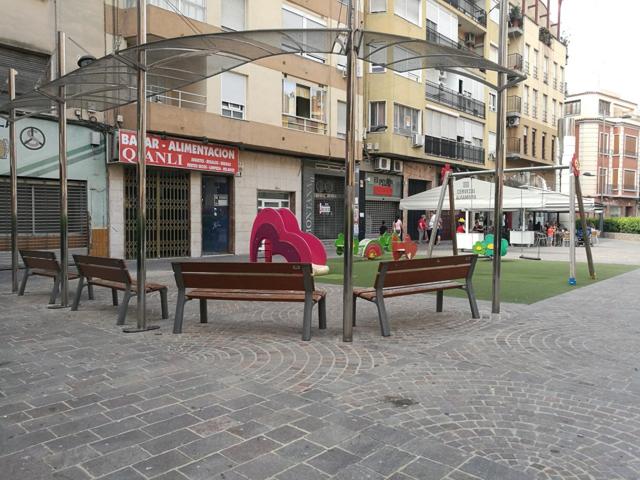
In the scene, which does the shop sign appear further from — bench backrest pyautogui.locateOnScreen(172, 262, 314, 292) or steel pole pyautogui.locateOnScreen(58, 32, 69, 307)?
bench backrest pyautogui.locateOnScreen(172, 262, 314, 292)

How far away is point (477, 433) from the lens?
3.40m

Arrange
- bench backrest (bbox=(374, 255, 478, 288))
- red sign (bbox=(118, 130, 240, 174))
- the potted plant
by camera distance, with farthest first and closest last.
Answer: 1. the potted plant
2. red sign (bbox=(118, 130, 240, 174))
3. bench backrest (bbox=(374, 255, 478, 288))

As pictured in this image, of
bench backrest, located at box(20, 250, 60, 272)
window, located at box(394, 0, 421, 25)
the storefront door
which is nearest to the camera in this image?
bench backrest, located at box(20, 250, 60, 272)

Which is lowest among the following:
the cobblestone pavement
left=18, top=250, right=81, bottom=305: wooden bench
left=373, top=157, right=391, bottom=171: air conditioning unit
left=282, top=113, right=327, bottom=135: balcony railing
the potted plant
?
the cobblestone pavement

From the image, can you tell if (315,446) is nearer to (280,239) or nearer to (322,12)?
(280,239)

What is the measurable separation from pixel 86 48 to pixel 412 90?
1706 centimetres

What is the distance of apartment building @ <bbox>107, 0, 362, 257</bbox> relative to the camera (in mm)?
16906

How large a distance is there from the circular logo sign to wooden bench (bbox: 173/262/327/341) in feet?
35.3

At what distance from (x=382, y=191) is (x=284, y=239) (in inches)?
674

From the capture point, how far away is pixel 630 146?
63.8 metres

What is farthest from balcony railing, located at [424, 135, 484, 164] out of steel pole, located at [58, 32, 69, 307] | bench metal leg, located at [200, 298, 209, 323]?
bench metal leg, located at [200, 298, 209, 323]

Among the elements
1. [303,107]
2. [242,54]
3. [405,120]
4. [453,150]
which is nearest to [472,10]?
[453,150]

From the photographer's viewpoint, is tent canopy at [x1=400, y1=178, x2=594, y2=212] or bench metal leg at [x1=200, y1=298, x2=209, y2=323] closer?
bench metal leg at [x1=200, y1=298, x2=209, y2=323]

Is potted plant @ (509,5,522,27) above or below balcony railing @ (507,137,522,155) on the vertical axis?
above
